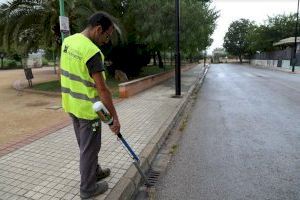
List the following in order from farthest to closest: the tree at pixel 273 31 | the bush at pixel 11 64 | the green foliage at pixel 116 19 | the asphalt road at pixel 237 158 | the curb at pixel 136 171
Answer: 1. the tree at pixel 273 31
2. the bush at pixel 11 64
3. the green foliage at pixel 116 19
4. the asphalt road at pixel 237 158
5. the curb at pixel 136 171

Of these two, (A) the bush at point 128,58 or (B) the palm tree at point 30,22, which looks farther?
(A) the bush at point 128,58

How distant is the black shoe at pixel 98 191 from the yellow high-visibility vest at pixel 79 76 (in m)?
0.92

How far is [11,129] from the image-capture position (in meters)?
6.63

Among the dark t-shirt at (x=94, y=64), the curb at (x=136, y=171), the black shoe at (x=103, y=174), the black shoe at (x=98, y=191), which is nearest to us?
the dark t-shirt at (x=94, y=64)

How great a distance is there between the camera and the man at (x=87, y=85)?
2.93 metres

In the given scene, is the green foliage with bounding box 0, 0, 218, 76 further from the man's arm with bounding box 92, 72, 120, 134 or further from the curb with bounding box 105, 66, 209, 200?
the man's arm with bounding box 92, 72, 120, 134

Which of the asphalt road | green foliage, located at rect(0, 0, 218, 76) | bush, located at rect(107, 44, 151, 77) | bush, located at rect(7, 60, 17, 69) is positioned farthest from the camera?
bush, located at rect(7, 60, 17, 69)

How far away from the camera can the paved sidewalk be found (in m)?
3.62

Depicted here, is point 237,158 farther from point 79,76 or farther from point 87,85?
point 79,76

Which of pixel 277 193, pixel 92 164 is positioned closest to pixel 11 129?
pixel 92 164

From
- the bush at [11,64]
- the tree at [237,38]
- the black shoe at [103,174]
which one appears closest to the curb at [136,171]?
the black shoe at [103,174]

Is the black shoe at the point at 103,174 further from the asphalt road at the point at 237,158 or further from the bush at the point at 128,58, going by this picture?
the bush at the point at 128,58

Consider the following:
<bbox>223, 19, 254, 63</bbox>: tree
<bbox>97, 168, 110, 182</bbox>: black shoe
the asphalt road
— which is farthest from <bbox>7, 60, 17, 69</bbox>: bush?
<bbox>223, 19, 254, 63</bbox>: tree

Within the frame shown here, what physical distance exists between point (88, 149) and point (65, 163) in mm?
1481
